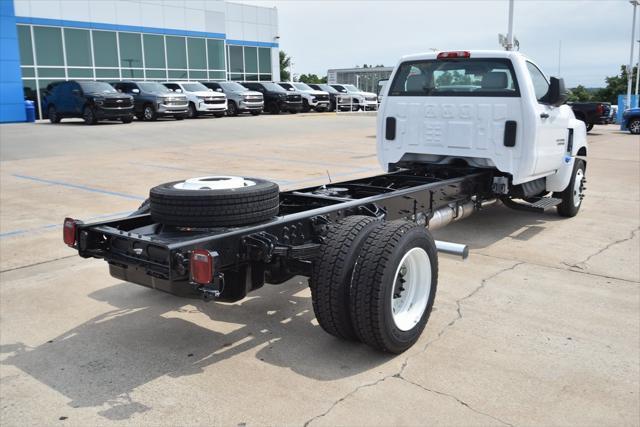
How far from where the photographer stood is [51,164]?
43.1 ft

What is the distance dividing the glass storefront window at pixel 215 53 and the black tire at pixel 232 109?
397 inches

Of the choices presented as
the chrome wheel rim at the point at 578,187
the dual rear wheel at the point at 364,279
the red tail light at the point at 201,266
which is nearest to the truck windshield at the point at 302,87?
the chrome wheel rim at the point at 578,187

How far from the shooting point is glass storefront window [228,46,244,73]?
1622 inches

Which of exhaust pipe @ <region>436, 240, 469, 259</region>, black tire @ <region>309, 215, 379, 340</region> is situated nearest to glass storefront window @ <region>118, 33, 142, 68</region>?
exhaust pipe @ <region>436, 240, 469, 259</region>

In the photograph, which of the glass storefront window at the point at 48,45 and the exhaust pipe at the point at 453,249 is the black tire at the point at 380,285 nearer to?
the exhaust pipe at the point at 453,249

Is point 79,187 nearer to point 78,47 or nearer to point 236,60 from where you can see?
point 78,47

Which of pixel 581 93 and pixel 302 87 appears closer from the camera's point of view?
pixel 302 87

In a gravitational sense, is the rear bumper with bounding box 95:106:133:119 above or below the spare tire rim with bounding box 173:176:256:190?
above

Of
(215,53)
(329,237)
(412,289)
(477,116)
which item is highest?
(215,53)

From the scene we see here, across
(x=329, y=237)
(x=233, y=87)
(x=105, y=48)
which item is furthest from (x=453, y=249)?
(x=105, y=48)

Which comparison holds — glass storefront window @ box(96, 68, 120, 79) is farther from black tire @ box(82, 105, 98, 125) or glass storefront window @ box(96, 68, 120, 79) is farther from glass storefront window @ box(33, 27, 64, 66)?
black tire @ box(82, 105, 98, 125)

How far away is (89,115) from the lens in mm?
23172

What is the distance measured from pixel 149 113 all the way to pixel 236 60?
17.3 meters

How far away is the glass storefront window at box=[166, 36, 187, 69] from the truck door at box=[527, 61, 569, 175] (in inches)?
1278
